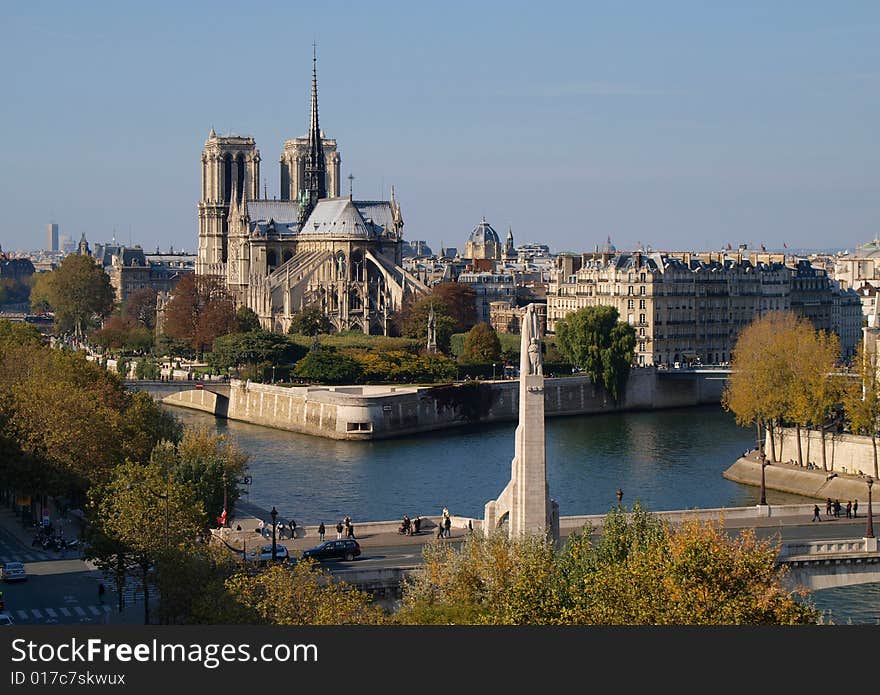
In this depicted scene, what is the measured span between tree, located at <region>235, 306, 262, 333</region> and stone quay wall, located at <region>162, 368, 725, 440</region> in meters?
16.0

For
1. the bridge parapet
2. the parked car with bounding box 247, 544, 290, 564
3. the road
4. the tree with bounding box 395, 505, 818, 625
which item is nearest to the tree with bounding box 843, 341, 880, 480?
the bridge parapet

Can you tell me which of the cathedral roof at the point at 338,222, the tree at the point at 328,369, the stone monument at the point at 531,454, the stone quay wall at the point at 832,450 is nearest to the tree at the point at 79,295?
the cathedral roof at the point at 338,222

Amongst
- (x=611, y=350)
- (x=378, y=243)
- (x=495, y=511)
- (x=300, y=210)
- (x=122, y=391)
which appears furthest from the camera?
(x=300, y=210)

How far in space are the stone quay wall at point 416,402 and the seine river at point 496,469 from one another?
0.93 meters

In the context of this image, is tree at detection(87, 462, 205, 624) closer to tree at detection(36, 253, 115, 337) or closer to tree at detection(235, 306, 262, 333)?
tree at detection(235, 306, 262, 333)

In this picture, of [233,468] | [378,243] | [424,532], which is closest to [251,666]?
[424,532]

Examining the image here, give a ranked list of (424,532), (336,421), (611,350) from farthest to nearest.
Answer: (611,350), (336,421), (424,532)

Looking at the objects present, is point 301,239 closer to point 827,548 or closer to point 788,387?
point 788,387

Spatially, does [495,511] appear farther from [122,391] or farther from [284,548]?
[122,391]

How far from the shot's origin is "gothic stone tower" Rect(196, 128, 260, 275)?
417ft

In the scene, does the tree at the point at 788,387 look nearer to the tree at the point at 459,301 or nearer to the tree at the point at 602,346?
the tree at the point at 602,346

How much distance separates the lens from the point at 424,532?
36.5 m

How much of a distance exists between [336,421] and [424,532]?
3102 cm

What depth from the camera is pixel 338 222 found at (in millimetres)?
112250
